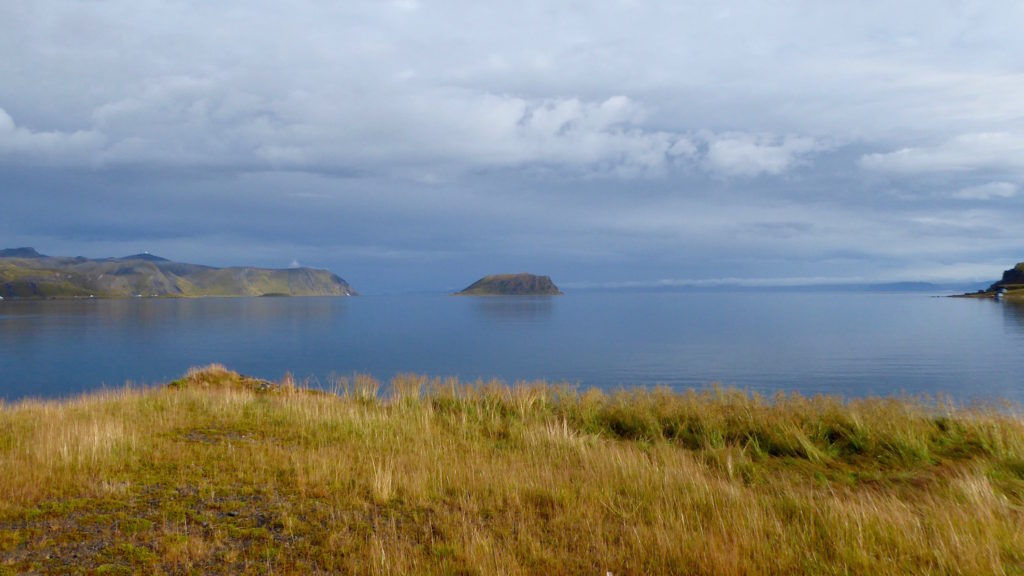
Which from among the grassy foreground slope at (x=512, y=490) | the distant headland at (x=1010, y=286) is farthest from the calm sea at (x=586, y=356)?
the distant headland at (x=1010, y=286)

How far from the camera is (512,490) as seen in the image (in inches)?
276

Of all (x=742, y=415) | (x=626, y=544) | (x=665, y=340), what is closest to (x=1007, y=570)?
(x=626, y=544)

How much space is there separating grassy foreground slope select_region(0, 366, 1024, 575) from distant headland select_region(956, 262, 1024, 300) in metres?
188

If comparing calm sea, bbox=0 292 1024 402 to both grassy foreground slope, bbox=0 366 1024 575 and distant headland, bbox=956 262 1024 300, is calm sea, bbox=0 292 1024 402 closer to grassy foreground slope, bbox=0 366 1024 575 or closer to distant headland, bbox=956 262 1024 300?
grassy foreground slope, bbox=0 366 1024 575

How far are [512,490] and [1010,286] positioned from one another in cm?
21769

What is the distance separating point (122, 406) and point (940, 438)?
1694cm

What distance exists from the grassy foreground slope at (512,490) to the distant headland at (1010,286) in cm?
18817

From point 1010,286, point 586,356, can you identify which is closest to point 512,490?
point 586,356

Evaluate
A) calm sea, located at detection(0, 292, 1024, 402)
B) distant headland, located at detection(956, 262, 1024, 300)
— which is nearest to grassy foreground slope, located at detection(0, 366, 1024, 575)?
calm sea, located at detection(0, 292, 1024, 402)

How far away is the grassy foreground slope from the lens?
501 centimetres

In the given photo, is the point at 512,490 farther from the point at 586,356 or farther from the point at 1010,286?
the point at 1010,286

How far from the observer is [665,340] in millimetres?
57500

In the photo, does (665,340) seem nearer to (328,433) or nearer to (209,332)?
(328,433)

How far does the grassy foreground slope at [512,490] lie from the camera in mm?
5008
